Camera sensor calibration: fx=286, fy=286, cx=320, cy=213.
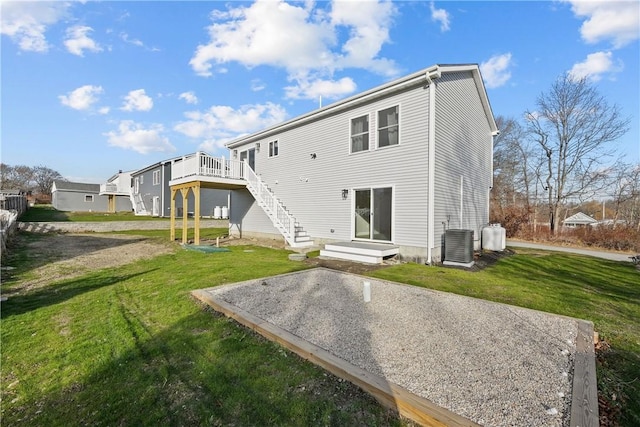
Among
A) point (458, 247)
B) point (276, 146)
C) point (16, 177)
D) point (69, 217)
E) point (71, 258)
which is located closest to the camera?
point (458, 247)

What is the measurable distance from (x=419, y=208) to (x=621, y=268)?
6.71 m

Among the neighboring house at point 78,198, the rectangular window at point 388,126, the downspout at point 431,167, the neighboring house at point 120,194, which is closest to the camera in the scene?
the downspout at point 431,167

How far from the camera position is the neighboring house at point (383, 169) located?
858 cm

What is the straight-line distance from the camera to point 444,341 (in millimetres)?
3443

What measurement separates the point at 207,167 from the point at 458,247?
10.4m

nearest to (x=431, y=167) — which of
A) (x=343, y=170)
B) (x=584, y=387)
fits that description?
(x=343, y=170)

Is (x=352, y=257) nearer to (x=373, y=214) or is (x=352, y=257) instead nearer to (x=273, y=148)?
(x=373, y=214)

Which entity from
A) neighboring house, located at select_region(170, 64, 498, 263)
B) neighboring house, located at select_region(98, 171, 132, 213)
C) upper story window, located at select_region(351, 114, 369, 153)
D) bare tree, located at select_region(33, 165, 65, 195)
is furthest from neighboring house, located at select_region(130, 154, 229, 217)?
bare tree, located at select_region(33, 165, 65, 195)

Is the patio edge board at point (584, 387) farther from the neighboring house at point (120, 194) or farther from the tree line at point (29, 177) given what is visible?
the tree line at point (29, 177)

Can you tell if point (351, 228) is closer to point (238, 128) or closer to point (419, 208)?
point (419, 208)

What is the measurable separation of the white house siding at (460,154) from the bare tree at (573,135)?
1014 cm

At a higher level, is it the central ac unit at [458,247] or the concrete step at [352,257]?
the central ac unit at [458,247]

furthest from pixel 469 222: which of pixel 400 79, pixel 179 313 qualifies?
pixel 179 313

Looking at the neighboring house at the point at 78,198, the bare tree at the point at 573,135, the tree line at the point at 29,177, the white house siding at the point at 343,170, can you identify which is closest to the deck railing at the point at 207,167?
the white house siding at the point at 343,170
